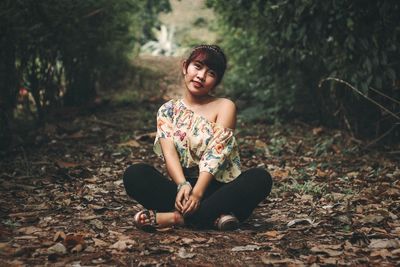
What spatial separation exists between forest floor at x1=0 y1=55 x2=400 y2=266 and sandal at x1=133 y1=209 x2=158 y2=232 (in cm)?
4

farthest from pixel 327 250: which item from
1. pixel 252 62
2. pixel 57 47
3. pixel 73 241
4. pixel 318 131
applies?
pixel 252 62

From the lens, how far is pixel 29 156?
5.54 meters

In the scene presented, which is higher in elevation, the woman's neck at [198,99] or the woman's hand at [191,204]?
the woman's neck at [198,99]

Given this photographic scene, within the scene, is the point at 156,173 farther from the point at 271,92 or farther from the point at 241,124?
the point at 271,92

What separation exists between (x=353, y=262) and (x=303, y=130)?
482cm

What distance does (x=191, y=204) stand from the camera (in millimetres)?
3244

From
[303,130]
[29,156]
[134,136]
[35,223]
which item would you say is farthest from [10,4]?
[303,130]

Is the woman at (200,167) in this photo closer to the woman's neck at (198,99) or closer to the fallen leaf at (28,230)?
the woman's neck at (198,99)

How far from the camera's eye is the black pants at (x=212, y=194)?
11.1ft

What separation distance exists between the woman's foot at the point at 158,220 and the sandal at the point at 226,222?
240mm

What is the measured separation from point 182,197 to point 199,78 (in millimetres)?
814

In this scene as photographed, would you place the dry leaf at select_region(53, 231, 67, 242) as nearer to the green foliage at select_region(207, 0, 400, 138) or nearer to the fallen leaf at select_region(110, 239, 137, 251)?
the fallen leaf at select_region(110, 239, 137, 251)

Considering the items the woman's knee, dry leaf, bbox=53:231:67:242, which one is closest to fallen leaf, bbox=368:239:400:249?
the woman's knee

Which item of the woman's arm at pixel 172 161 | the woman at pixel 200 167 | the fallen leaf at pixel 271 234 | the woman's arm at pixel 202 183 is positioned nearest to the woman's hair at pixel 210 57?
the woman at pixel 200 167
